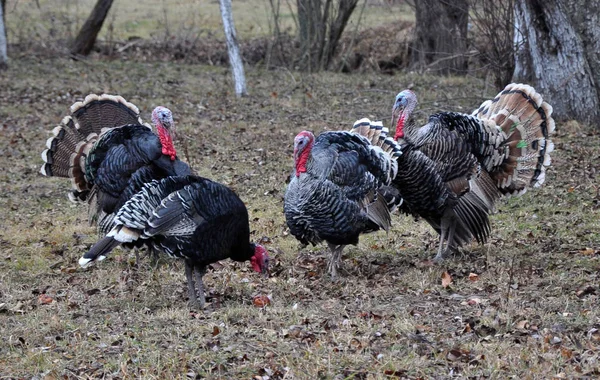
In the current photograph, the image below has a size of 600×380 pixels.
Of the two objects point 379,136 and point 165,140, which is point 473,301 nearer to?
point 379,136

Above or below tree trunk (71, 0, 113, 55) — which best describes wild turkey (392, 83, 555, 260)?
below

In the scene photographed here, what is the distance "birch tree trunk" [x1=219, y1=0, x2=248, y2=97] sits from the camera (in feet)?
48.6

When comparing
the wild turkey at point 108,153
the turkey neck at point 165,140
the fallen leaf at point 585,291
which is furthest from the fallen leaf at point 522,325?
the turkey neck at point 165,140

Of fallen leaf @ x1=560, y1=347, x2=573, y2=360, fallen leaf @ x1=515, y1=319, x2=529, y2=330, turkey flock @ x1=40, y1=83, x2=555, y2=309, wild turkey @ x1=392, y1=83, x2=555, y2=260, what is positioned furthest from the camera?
wild turkey @ x1=392, y1=83, x2=555, y2=260

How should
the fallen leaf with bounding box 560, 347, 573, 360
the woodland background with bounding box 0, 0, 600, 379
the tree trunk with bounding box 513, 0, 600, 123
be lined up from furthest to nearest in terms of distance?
the tree trunk with bounding box 513, 0, 600, 123, the woodland background with bounding box 0, 0, 600, 379, the fallen leaf with bounding box 560, 347, 573, 360

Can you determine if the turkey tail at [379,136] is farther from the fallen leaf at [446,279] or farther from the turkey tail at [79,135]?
the turkey tail at [79,135]

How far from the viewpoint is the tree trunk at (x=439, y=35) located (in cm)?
1617

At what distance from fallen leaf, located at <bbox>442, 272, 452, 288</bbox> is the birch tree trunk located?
28.8ft

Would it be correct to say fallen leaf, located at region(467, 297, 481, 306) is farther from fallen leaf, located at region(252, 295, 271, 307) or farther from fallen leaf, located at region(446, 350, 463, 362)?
fallen leaf, located at region(252, 295, 271, 307)

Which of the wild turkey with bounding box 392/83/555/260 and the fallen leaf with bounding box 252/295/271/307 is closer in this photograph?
the fallen leaf with bounding box 252/295/271/307

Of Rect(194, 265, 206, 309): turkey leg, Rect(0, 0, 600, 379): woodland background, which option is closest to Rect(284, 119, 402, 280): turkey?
Rect(0, 0, 600, 379): woodland background

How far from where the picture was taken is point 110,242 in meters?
6.36

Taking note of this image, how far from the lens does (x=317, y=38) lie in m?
19.0

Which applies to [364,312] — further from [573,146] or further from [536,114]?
[573,146]
